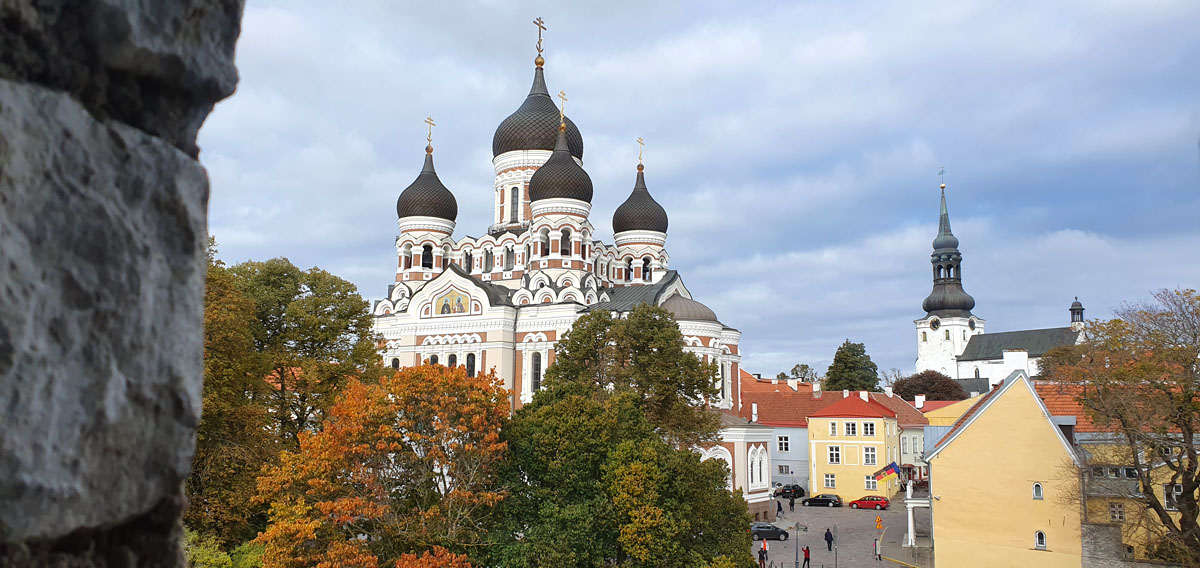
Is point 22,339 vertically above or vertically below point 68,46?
below

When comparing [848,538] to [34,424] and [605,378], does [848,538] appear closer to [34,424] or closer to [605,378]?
[605,378]

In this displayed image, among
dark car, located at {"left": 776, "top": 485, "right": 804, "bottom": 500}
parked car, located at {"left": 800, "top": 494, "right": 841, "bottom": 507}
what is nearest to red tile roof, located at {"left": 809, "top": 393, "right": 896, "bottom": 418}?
dark car, located at {"left": 776, "top": 485, "right": 804, "bottom": 500}

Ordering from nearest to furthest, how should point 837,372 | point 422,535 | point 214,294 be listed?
1. point 422,535
2. point 214,294
3. point 837,372

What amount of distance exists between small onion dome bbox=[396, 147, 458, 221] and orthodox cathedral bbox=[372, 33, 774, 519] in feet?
0.22

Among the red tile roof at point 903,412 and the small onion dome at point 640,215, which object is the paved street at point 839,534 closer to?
the red tile roof at point 903,412

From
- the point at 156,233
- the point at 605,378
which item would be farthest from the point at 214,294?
the point at 156,233

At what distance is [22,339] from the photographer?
129 cm

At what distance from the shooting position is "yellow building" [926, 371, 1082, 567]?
2402 centimetres

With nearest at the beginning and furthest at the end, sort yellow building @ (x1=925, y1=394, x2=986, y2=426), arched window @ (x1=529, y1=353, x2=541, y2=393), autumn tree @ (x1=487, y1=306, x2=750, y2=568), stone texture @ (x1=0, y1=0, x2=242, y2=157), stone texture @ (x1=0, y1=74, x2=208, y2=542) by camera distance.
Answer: stone texture @ (x1=0, y1=74, x2=208, y2=542) → stone texture @ (x1=0, y1=0, x2=242, y2=157) → autumn tree @ (x1=487, y1=306, x2=750, y2=568) → arched window @ (x1=529, y1=353, x2=541, y2=393) → yellow building @ (x1=925, y1=394, x2=986, y2=426)

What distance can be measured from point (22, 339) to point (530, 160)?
51.3 m

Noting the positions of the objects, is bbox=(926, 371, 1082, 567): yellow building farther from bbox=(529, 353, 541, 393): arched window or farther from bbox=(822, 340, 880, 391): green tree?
bbox=(822, 340, 880, 391): green tree

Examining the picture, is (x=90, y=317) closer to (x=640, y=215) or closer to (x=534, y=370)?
(x=534, y=370)

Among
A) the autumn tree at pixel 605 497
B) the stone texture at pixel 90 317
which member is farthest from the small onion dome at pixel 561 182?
the stone texture at pixel 90 317

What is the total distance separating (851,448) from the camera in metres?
45.7
